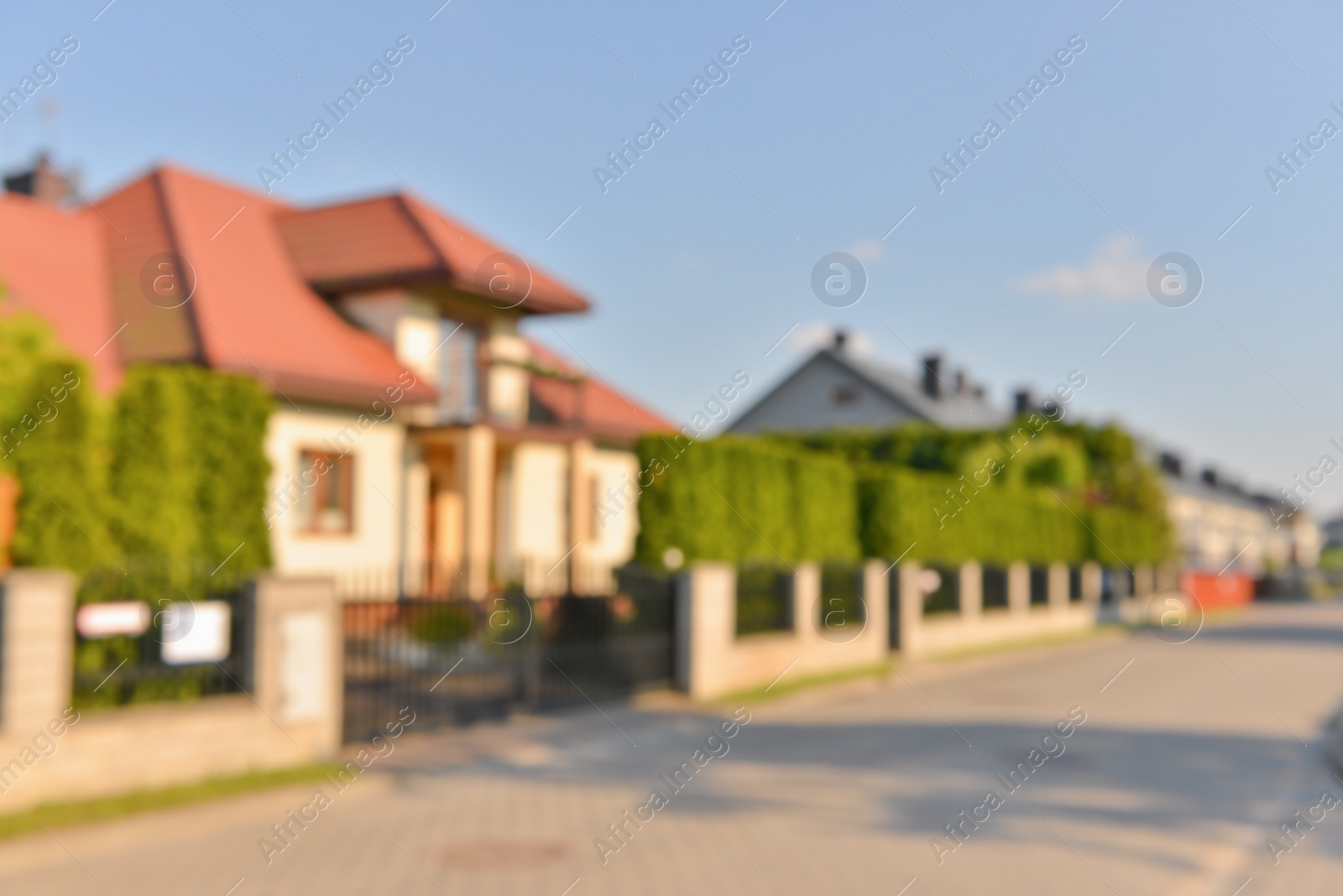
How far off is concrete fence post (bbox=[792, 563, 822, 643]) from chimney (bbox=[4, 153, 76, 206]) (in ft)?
56.1

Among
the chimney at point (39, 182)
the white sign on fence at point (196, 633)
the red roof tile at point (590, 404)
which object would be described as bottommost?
the white sign on fence at point (196, 633)

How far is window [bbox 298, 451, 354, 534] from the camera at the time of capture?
768 inches

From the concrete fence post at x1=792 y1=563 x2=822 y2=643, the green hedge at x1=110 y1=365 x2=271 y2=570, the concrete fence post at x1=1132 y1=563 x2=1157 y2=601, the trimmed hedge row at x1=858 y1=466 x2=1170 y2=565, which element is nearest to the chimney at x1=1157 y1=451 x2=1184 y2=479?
the trimmed hedge row at x1=858 y1=466 x2=1170 y2=565

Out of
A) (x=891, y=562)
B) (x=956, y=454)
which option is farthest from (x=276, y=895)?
(x=956, y=454)

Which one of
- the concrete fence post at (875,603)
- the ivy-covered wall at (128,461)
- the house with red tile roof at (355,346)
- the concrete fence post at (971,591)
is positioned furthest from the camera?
the concrete fence post at (971,591)

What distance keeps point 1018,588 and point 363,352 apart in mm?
17269

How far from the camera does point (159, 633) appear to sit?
9195mm

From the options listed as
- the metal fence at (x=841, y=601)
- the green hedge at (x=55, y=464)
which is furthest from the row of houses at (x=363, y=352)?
the green hedge at (x=55, y=464)

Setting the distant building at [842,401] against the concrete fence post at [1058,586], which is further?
the distant building at [842,401]

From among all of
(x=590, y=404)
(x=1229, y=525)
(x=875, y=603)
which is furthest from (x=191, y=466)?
(x=1229, y=525)

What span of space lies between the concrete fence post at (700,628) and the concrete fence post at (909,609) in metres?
7.34

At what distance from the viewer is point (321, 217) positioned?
24.0m

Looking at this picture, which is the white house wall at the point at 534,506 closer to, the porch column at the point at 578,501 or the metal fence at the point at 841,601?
the porch column at the point at 578,501

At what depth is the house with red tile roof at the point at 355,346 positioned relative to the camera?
18938 mm
